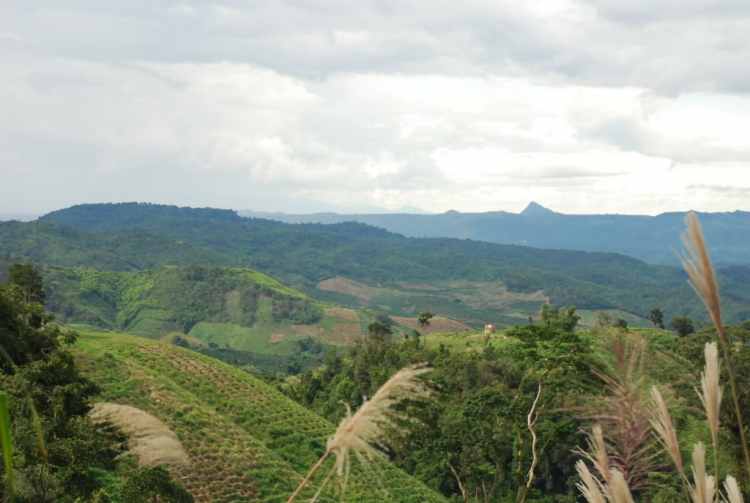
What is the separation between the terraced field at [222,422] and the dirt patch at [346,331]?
392 ft

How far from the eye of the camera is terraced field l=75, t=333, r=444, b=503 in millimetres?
28672

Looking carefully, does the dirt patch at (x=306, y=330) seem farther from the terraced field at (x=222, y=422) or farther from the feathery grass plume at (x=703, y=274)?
the feathery grass plume at (x=703, y=274)

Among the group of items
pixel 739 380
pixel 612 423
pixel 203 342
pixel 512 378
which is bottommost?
pixel 203 342

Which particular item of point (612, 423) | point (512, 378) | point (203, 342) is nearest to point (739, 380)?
point (612, 423)

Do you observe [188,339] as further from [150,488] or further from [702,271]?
[702,271]

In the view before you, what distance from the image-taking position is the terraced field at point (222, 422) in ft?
94.1

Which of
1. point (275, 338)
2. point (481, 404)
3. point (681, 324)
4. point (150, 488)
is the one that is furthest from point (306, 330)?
point (150, 488)

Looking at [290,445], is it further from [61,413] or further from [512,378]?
[512,378]

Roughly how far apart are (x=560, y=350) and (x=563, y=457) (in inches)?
1369

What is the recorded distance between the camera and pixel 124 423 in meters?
14.3

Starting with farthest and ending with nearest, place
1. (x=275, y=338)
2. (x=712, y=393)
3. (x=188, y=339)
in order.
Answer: (x=275, y=338) < (x=188, y=339) < (x=712, y=393)

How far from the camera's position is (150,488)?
15.3m

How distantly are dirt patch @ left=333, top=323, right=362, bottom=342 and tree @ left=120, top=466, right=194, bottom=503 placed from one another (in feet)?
484

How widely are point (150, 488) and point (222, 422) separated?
1948 cm
